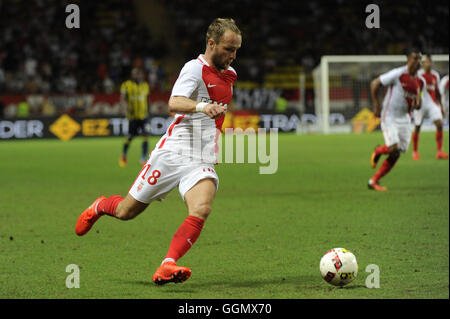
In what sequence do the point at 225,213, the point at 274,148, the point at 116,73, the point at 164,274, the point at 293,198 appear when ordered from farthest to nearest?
the point at 116,73 < the point at 274,148 < the point at 293,198 < the point at 225,213 < the point at 164,274

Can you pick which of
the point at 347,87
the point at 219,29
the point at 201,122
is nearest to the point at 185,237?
the point at 201,122

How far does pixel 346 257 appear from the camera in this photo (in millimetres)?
5574

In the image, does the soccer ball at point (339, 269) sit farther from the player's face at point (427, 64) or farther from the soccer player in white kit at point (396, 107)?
→ the player's face at point (427, 64)

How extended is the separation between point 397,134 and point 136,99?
7.41m

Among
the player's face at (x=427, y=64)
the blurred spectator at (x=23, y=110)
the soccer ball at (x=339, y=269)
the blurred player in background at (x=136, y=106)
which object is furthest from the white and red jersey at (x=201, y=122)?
the blurred spectator at (x=23, y=110)

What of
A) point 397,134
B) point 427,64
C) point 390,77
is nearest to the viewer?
point 397,134

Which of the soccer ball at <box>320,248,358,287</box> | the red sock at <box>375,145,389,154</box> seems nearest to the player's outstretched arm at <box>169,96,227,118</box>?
the soccer ball at <box>320,248,358,287</box>

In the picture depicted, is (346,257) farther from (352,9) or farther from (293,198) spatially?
(352,9)

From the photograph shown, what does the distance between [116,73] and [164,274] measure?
2834cm

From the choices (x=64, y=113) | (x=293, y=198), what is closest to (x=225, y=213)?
(x=293, y=198)

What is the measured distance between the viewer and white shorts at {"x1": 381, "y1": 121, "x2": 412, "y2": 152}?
38.5 ft

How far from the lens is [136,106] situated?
17.5 m

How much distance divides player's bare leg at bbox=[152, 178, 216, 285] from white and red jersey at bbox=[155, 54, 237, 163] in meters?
0.26

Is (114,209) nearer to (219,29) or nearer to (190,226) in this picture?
(190,226)
